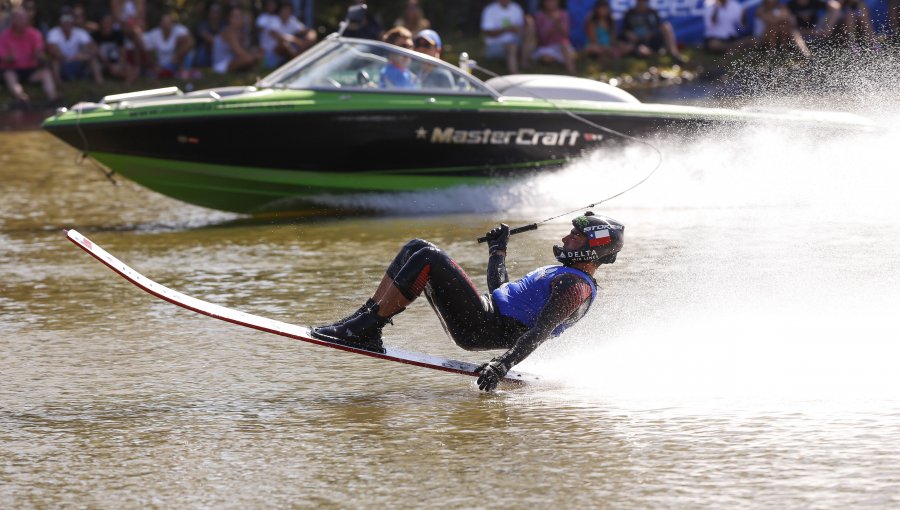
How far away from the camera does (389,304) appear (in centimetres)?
759

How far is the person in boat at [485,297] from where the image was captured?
24.4 feet

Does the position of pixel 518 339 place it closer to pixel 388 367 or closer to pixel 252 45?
pixel 388 367

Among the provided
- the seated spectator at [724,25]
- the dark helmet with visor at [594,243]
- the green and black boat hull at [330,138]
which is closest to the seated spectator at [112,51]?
the seated spectator at [724,25]

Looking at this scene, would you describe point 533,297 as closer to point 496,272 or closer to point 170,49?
point 496,272

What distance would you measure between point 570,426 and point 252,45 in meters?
18.7

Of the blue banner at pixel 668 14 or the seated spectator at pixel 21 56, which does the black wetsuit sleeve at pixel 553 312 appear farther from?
the blue banner at pixel 668 14

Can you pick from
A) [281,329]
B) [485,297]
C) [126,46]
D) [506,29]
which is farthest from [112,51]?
Answer: [485,297]

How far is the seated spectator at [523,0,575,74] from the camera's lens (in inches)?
939

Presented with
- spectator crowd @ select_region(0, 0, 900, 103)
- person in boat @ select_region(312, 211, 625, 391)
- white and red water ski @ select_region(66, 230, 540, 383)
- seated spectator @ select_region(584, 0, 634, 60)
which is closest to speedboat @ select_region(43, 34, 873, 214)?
white and red water ski @ select_region(66, 230, 540, 383)

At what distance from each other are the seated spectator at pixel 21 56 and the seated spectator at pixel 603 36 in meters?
8.97

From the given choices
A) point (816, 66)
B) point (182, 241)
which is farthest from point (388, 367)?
point (816, 66)

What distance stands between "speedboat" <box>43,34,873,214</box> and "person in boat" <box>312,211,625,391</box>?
5702mm

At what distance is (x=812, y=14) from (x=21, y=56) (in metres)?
12.7

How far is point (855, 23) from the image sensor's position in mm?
23266
